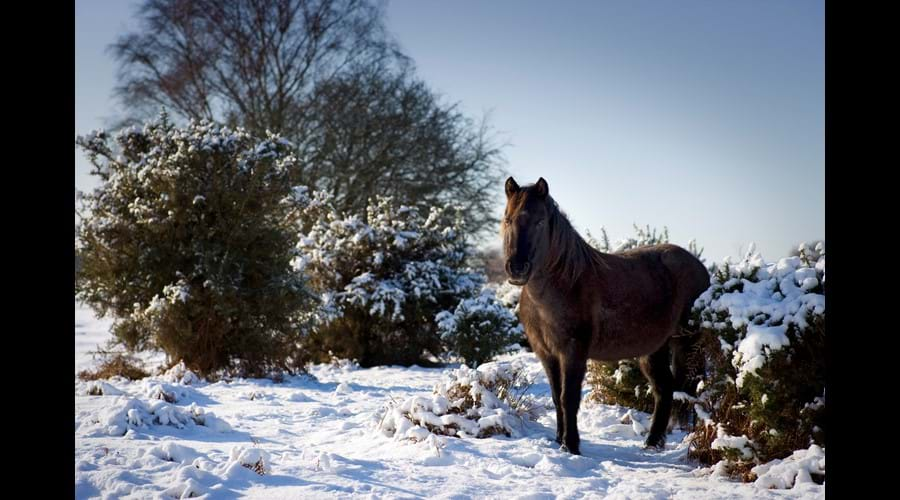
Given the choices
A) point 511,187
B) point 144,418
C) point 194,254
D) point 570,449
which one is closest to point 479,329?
point 194,254

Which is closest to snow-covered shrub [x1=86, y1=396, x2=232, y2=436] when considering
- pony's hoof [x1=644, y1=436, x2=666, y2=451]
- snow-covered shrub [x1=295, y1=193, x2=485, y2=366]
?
pony's hoof [x1=644, y1=436, x2=666, y2=451]

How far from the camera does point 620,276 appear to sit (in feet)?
15.7

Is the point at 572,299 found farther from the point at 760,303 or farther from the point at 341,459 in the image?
the point at 341,459

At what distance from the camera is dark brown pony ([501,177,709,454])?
4.39 meters

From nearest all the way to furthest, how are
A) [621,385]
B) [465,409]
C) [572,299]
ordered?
[572,299], [465,409], [621,385]

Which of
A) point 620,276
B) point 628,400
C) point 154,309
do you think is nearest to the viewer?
point 620,276

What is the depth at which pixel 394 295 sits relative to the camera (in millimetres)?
10766

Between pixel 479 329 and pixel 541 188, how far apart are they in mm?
6407

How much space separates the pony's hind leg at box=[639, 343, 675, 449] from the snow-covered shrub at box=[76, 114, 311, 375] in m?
5.23

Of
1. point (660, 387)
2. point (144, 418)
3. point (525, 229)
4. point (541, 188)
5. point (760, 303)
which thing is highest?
point (541, 188)

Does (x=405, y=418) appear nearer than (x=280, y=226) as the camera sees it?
Yes
